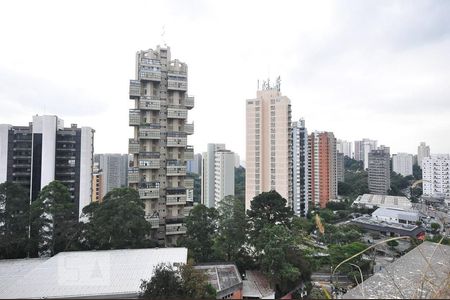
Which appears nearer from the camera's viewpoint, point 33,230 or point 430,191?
point 33,230

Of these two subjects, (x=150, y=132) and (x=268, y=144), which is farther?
(x=268, y=144)

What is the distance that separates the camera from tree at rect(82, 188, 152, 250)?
770cm

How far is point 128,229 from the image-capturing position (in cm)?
786

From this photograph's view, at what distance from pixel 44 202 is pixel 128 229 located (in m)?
2.64

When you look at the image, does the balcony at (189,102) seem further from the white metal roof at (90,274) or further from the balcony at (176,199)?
the white metal roof at (90,274)

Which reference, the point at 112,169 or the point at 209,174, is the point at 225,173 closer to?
Result: the point at 209,174

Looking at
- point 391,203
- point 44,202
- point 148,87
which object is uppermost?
point 148,87

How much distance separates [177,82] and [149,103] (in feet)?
4.89

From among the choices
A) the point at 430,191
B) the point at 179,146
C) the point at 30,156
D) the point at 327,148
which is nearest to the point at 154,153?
the point at 179,146

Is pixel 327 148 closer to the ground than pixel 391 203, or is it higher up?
higher up

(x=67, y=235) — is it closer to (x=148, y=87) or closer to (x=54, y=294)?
(x=54, y=294)

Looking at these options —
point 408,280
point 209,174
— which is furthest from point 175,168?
point 209,174

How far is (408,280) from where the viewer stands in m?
2.76

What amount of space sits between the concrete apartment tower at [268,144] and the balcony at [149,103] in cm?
867
